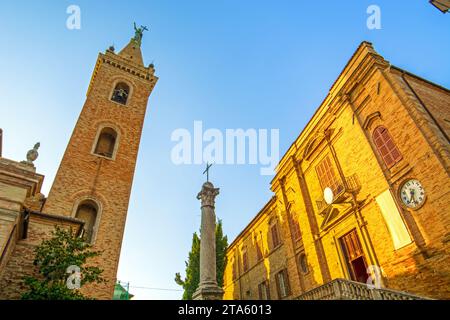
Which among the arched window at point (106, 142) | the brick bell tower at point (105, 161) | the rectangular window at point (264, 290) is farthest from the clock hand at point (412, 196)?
the arched window at point (106, 142)

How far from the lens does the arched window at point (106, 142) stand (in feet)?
51.1

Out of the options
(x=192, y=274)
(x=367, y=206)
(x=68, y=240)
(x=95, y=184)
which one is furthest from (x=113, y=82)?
(x=367, y=206)

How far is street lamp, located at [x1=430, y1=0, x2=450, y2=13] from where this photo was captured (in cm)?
949

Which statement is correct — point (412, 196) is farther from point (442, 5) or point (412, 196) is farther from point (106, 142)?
point (106, 142)

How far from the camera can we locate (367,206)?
1178cm

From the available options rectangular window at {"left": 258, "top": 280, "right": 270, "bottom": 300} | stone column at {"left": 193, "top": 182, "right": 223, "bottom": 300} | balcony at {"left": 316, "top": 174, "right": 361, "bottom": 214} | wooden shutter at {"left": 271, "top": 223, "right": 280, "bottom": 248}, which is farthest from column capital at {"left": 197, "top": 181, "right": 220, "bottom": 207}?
rectangular window at {"left": 258, "top": 280, "right": 270, "bottom": 300}

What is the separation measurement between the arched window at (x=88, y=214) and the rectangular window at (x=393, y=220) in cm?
1316

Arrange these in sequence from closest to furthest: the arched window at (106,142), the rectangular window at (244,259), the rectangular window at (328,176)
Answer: the rectangular window at (328,176), the arched window at (106,142), the rectangular window at (244,259)

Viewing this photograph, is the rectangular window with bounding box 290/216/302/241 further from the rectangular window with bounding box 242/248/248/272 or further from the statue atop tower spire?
the statue atop tower spire

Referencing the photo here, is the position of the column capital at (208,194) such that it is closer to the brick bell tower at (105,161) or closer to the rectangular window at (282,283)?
the brick bell tower at (105,161)

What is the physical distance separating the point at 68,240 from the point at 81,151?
7363 millimetres

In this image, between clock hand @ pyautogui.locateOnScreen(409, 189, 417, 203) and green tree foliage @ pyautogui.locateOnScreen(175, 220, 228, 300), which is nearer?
clock hand @ pyautogui.locateOnScreen(409, 189, 417, 203)

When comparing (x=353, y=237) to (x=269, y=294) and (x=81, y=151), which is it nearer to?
(x=269, y=294)
